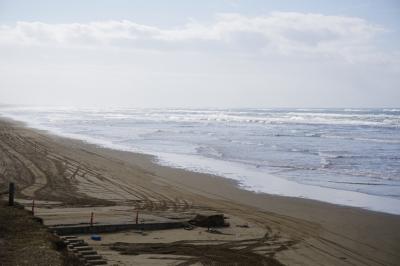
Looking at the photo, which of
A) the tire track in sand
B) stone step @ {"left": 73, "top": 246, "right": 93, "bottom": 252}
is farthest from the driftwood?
the tire track in sand

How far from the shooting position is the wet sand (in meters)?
11.9

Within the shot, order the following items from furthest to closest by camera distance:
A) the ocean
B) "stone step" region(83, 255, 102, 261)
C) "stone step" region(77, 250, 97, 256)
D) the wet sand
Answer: the ocean, the wet sand, "stone step" region(77, 250, 97, 256), "stone step" region(83, 255, 102, 261)

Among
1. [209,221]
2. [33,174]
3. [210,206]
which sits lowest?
[210,206]

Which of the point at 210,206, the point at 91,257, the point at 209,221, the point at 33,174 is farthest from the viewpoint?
the point at 33,174

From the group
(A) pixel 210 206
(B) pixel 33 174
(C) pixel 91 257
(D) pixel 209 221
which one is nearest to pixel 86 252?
(C) pixel 91 257

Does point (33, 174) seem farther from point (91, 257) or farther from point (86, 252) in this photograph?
point (91, 257)

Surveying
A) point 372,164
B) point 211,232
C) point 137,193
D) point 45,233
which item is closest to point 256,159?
point 372,164

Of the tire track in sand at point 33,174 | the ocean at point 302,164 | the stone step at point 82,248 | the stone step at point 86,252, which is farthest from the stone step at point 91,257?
the ocean at point 302,164

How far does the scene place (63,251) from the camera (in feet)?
31.5

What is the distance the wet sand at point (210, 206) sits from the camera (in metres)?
11.9

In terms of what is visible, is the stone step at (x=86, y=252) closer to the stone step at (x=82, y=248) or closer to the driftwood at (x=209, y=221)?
the stone step at (x=82, y=248)

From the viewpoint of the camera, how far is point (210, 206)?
16.9 metres

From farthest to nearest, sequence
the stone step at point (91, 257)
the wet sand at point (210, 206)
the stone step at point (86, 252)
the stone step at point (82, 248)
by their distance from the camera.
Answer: the wet sand at point (210, 206) < the stone step at point (82, 248) < the stone step at point (86, 252) < the stone step at point (91, 257)

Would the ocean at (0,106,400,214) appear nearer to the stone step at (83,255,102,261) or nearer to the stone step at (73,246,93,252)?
the stone step at (73,246,93,252)
